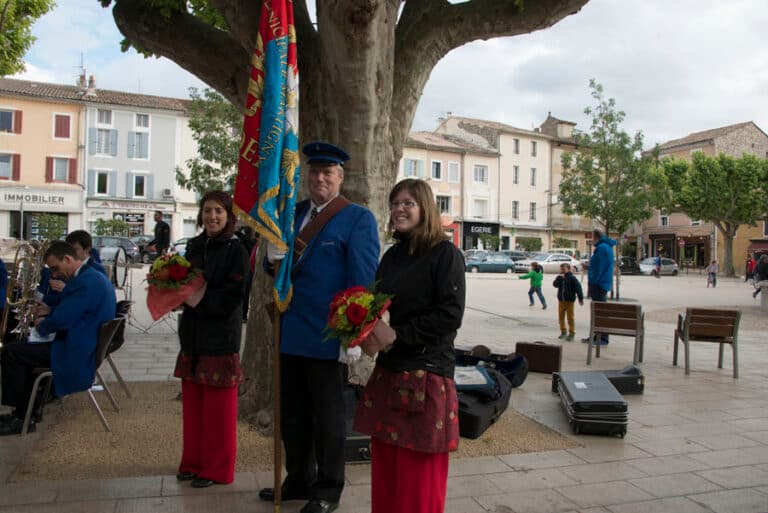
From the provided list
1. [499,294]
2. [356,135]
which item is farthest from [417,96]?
[499,294]

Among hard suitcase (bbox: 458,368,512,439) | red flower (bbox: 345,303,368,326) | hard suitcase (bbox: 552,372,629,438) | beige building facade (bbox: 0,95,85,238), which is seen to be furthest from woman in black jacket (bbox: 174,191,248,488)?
beige building facade (bbox: 0,95,85,238)

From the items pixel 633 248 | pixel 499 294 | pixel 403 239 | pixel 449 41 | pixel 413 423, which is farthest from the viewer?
pixel 633 248

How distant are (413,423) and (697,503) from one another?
6.98 ft

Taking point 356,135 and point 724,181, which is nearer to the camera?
point 356,135

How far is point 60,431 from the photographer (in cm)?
496

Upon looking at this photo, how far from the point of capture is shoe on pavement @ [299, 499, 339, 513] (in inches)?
133

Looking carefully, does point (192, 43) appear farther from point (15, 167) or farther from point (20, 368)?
point (15, 167)

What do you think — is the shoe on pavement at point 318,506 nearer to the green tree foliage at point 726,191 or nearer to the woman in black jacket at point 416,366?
the woman in black jacket at point 416,366

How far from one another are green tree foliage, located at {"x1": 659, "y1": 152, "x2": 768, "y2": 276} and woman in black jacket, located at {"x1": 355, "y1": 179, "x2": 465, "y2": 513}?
137ft

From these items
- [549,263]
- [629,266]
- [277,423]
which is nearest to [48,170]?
[549,263]

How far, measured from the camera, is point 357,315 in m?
2.69

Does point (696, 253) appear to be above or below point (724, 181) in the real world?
below

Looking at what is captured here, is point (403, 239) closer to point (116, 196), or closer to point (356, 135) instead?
point (356, 135)

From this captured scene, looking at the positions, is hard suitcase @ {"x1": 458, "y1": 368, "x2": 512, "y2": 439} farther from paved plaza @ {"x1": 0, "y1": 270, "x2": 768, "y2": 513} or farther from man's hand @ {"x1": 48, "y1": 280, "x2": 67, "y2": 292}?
man's hand @ {"x1": 48, "y1": 280, "x2": 67, "y2": 292}
